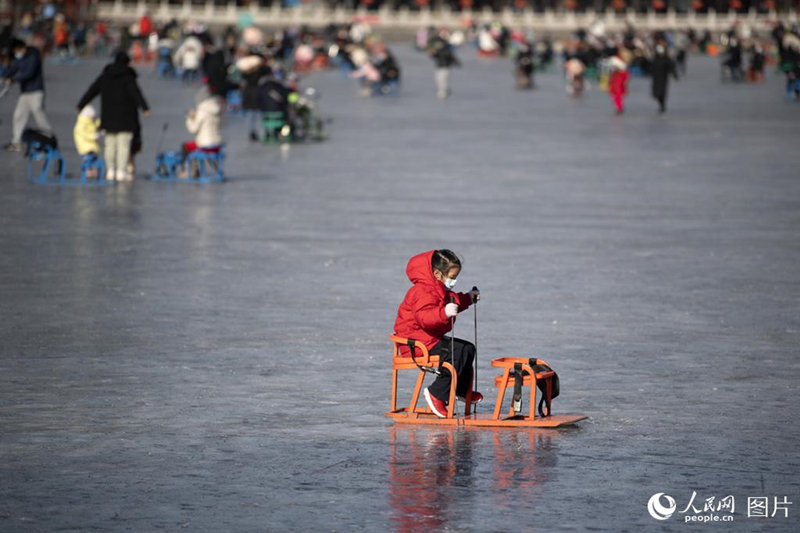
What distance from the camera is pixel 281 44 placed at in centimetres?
5578

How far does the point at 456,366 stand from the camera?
834 centimetres

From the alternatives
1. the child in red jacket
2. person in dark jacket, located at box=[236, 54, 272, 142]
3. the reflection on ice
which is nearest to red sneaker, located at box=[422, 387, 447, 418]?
the child in red jacket

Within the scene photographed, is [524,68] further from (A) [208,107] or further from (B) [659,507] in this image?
(B) [659,507]

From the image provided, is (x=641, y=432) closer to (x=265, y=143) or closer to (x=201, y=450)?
(x=201, y=450)

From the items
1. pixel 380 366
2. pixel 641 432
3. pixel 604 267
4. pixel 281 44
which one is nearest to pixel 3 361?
pixel 380 366

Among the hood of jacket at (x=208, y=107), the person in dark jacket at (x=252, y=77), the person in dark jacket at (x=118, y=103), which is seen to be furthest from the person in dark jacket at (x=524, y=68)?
the person in dark jacket at (x=118, y=103)

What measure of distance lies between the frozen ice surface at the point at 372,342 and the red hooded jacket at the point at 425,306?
475 millimetres

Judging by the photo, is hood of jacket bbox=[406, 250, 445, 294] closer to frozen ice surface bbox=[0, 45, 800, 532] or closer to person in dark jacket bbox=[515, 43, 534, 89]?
frozen ice surface bbox=[0, 45, 800, 532]

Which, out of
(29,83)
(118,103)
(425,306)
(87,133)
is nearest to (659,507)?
(425,306)

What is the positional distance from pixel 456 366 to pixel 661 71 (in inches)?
1109

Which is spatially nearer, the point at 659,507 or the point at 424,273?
the point at 659,507

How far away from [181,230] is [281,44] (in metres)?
40.3

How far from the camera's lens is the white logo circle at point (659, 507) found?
6.77 metres

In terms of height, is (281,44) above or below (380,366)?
above
